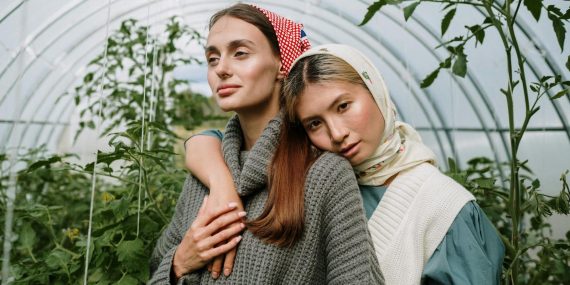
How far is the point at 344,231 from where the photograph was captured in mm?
1137

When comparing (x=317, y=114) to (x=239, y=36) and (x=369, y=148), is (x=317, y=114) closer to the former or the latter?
(x=369, y=148)

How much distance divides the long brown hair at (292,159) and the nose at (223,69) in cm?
15

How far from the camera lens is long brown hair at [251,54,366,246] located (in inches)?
45.8

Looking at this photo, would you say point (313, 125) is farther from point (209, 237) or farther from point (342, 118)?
point (209, 237)

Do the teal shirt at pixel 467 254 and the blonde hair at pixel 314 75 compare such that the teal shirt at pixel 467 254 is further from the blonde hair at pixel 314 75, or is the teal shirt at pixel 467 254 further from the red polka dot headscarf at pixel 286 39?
the red polka dot headscarf at pixel 286 39

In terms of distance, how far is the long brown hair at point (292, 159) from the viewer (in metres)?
1.16

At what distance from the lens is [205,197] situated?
1310 mm

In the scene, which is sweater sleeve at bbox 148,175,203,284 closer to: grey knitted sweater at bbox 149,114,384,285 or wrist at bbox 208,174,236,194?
grey knitted sweater at bbox 149,114,384,285

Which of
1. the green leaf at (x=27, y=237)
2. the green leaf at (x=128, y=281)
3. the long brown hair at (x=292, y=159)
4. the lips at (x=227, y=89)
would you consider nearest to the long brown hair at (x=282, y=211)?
the long brown hair at (x=292, y=159)

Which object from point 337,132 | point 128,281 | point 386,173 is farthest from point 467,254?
point 128,281

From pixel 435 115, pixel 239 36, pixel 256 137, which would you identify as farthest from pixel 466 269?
pixel 435 115

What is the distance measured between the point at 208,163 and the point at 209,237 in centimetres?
24

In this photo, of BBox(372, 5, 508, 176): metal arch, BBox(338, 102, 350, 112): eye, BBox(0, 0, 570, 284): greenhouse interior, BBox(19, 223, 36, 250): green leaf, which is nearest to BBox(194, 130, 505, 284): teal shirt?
BBox(0, 0, 570, 284): greenhouse interior

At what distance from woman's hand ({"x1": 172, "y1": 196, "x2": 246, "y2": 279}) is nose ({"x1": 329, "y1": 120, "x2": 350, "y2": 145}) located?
27 centimetres
